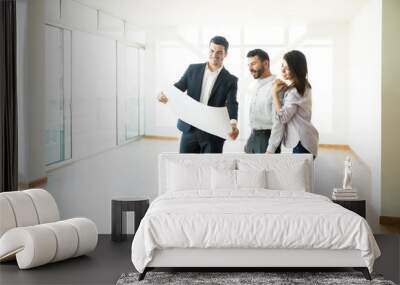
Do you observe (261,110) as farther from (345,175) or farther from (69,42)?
(69,42)

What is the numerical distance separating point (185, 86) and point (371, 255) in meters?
3.16

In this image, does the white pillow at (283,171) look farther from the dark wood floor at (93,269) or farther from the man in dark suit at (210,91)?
the dark wood floor at (93,269)

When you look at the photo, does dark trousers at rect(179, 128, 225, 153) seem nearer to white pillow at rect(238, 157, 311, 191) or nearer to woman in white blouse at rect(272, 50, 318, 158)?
white pillow at rect(238, 157, 311, 191)

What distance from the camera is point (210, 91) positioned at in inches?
304

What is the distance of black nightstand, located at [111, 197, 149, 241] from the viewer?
7.27 meters

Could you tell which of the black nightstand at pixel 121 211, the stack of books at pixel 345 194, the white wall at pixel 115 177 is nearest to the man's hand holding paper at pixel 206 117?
the white wall at pixel 115 177

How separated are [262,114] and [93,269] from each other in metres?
2.72

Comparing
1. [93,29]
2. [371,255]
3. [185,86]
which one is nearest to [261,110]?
[185,86]

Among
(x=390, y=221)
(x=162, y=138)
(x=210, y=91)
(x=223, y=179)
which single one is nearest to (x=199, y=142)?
(x=162, y=138)

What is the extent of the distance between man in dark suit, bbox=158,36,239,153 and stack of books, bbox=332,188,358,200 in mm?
1241

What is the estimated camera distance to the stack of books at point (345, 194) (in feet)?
24.8

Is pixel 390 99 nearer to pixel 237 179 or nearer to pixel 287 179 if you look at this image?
pixel 287 179

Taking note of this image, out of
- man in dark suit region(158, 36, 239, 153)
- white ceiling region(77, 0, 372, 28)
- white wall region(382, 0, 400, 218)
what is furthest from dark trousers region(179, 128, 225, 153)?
white wall region(382, 0, 400, 218)

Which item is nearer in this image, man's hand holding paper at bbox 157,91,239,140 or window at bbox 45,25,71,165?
man's hand holding paper at bbox 157,91,239,140
